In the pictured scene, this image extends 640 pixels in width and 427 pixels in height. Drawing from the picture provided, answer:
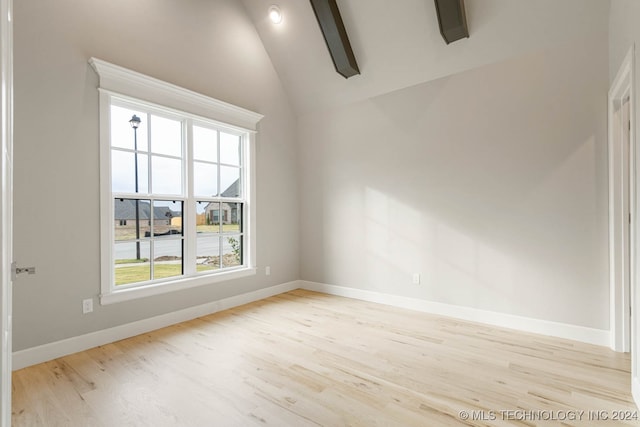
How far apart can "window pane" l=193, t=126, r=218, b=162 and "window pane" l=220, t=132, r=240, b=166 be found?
0.10 meters

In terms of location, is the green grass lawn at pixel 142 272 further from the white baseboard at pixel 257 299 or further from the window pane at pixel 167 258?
the white baseboard at pixel 257 299

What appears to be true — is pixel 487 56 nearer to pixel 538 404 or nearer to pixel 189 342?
pixel 538 404

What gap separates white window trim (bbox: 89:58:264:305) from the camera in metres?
2.88

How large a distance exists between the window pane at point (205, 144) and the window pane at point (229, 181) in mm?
212

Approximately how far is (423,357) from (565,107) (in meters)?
2.62

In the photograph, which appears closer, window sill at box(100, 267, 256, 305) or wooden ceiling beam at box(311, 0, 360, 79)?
window sill at box(100, 267, 256, 305)

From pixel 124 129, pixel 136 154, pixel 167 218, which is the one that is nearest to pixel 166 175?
pixel 136 154

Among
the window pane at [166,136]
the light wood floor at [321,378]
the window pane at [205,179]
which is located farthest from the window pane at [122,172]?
the light wood floor at [321,378]

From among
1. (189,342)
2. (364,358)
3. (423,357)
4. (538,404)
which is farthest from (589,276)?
(189,342)

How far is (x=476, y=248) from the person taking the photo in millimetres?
3459

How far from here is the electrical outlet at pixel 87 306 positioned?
2764 millimetres

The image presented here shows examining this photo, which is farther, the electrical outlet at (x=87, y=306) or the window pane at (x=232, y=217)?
the window pane at (x=232, y=217)

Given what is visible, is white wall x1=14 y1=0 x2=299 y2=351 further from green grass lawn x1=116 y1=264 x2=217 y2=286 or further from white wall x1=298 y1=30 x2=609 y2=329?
white wall x1=298 y1=30 x2=609 y2=329

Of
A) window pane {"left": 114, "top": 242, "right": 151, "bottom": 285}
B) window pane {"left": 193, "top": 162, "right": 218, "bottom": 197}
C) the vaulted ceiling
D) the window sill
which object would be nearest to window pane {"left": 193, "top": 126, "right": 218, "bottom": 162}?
window pane {"left": 193, "top": 162, "right": 218, "bottom": 197}
